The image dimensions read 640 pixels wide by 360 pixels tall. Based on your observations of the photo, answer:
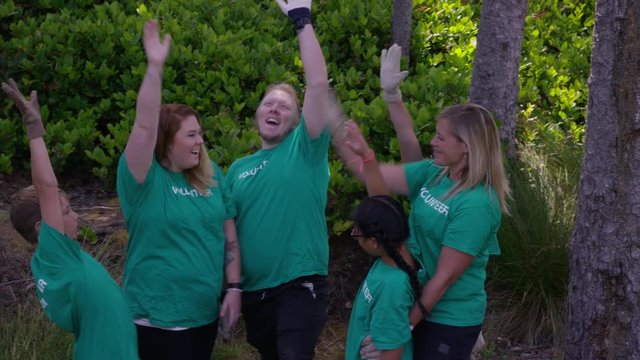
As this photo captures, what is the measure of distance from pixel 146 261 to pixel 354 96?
139 inches

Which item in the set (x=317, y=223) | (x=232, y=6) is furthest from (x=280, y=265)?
(x=232, y=6)

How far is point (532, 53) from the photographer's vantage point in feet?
29.2

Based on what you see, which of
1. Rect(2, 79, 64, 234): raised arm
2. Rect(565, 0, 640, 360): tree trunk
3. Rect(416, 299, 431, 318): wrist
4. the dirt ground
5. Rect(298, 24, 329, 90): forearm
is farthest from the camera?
the dirt ground

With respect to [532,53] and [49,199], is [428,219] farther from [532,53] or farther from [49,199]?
[532,53]

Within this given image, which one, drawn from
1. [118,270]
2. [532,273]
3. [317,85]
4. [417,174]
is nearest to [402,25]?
[532,273]

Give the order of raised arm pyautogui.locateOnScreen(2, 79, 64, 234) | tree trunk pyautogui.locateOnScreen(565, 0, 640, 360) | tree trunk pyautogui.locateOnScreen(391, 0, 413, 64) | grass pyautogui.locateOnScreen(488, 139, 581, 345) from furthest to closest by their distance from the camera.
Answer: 1. tree trunk pyautogui.locateOnScreen(391, 0, 413, 64)
2. grass pyautogui.locateOnScreen(488, 139, 581, 345)
3. tree trunk pyautogui.locateOnScreen(565, 0, 640, 360)
4. raised arm pyautogui.locateOnScreen(2, 79, 64, 234)

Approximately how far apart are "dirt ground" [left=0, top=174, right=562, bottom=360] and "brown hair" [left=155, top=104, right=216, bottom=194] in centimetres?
158

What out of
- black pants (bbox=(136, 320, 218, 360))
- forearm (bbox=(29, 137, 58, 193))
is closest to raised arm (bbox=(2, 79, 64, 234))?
forearm (bbox=(29, 137, 58, 193))

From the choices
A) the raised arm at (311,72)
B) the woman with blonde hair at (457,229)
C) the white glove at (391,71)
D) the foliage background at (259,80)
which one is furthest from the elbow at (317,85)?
the foliage background at (259,80)

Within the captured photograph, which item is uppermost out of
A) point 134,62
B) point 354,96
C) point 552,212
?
point 134,62

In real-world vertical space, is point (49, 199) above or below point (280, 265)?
above

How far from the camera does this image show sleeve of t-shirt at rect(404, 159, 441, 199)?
4.05 metres

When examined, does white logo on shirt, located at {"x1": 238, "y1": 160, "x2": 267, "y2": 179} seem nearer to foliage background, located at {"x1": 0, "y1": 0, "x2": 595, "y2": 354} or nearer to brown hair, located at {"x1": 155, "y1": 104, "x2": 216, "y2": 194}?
brown hair, located at {"x1": 155, "y1": 104, "x2": 216, "y2": 194}

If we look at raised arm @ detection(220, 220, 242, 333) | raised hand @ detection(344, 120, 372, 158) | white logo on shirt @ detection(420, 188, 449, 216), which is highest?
raised hand @ detection(344, 120, 372, 158)
